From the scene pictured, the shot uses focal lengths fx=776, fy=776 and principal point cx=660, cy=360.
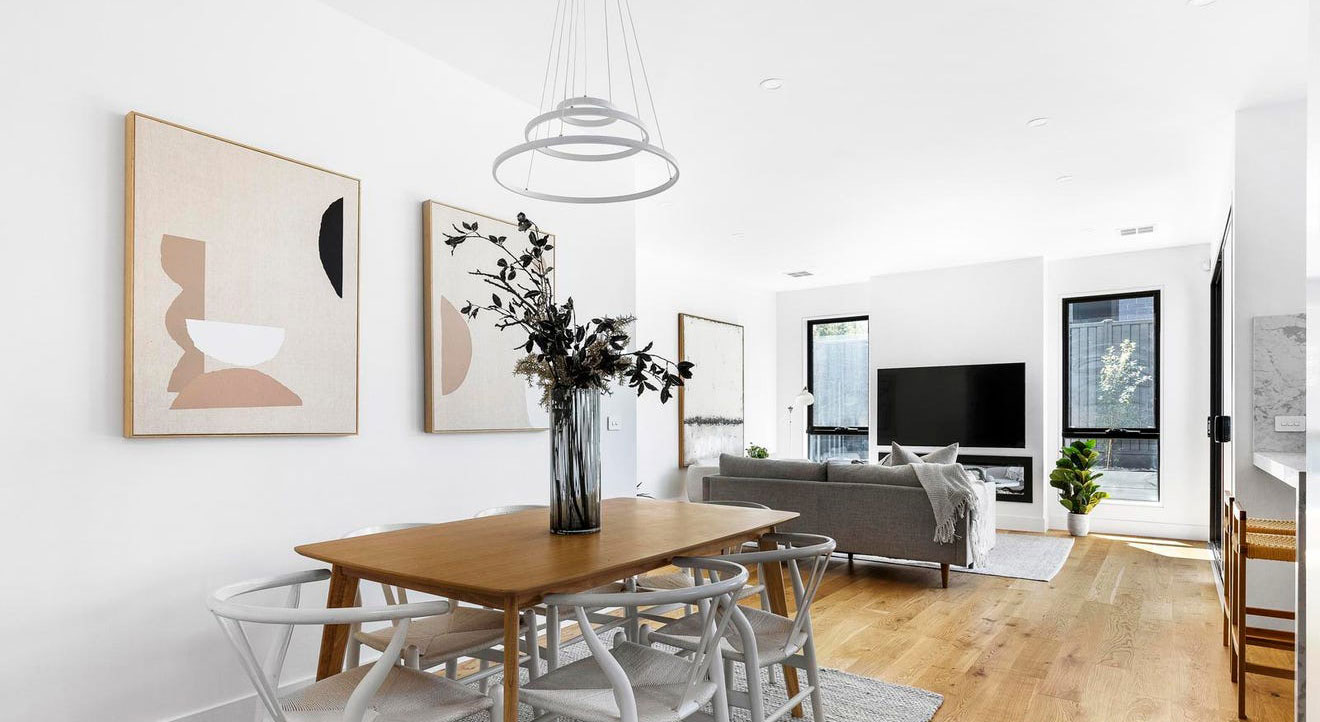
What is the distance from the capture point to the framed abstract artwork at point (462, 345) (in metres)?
3.28

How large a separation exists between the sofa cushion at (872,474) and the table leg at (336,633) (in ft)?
11.9

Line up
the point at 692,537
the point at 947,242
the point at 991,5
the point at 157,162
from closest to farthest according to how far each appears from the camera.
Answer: the point at 692,537, the point at 157,162, the point at 991,5, the point at 947,242

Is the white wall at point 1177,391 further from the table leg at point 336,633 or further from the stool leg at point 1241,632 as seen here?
the table leg at point 336,633

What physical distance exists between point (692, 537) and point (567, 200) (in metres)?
1.21

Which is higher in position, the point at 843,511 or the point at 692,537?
the point at 692,537

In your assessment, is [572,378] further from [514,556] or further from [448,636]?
[448,636]

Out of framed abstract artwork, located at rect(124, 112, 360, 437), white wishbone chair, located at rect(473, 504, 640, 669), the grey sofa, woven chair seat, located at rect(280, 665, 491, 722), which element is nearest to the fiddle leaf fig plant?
the grey sofa

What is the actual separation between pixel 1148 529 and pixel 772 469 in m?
3.97

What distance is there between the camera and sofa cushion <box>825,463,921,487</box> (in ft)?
16.0

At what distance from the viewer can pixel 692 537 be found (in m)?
2.20

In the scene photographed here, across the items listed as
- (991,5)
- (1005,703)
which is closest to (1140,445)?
(1005,703)

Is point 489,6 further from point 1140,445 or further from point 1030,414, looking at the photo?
point 1140,445

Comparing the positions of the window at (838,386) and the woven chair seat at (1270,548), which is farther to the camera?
the window at (838,386)

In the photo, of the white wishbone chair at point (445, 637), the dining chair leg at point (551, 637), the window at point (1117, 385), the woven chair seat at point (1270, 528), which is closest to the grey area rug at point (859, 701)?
the dining chair leg at point (551, 637)
